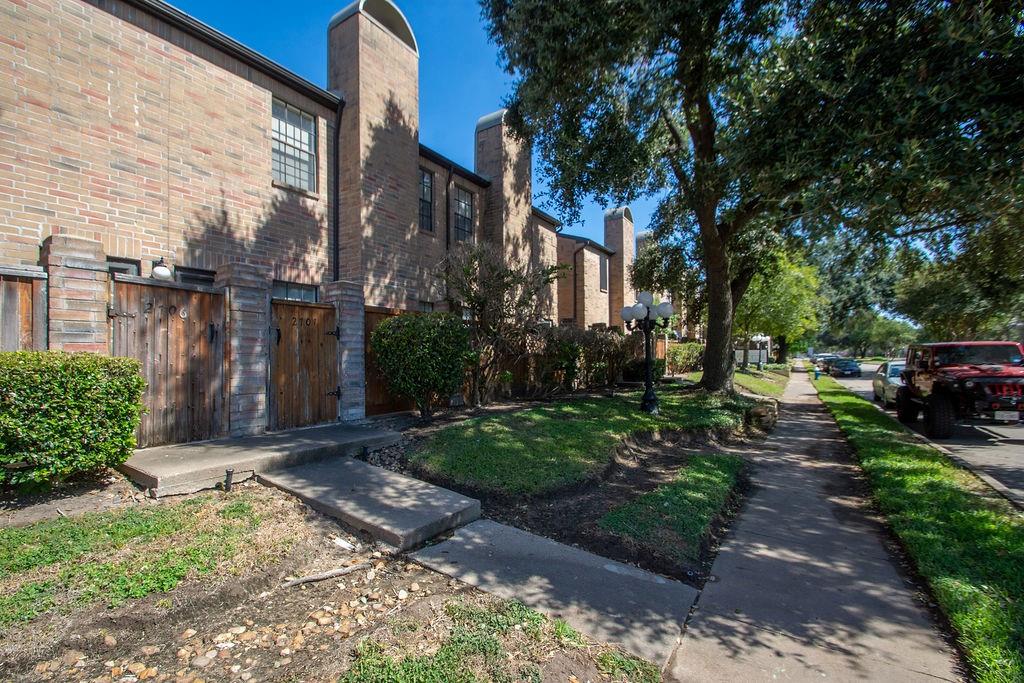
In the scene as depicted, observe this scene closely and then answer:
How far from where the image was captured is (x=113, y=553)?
3490mm

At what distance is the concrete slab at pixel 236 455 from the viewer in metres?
4.66

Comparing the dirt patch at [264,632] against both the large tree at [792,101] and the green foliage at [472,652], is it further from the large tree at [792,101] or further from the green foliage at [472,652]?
the large tree at [792,101]

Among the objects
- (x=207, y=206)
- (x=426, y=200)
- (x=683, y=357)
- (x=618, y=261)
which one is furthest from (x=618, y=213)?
(x=207, y=206)

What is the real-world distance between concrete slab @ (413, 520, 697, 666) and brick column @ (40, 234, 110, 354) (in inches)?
171

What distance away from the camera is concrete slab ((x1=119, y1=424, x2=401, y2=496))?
4.66 metres

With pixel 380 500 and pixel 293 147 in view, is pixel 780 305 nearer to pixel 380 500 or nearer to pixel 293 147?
pixel 293 147

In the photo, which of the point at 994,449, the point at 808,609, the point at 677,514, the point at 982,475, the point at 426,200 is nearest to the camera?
the point at 808,609

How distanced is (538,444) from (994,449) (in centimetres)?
878

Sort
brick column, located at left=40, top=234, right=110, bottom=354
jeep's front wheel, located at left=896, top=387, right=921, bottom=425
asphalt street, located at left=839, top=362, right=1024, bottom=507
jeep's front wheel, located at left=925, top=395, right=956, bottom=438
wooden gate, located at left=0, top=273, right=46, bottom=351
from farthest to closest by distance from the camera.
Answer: jeep's front wheel, located at left=896, top=387, right=921, bottom=425
jeep's front wheel, located at left=925, top=395, right=956, bottom=438
asphalt street, located at left=839, top=362, right=1024, bottom=507
brick column, located at left=40, top=234, right=110, bottom=354
wooden gate, located at left=0, top=273, right=46, bottom=351

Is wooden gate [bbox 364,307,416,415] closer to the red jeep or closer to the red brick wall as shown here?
the red brick wall

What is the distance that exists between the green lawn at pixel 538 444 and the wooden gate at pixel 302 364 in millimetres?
2087

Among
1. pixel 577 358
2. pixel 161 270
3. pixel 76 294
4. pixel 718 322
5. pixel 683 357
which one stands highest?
pixel 161 270

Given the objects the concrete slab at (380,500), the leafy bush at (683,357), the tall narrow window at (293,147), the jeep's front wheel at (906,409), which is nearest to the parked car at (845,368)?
the leafy bush at (683,357)

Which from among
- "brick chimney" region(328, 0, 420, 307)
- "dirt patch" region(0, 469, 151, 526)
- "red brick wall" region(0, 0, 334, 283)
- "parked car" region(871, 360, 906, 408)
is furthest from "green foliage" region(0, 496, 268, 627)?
"parked car" region(871, 360, 906, 408)
